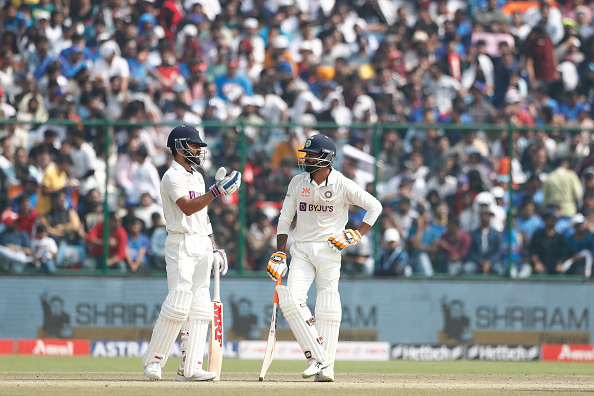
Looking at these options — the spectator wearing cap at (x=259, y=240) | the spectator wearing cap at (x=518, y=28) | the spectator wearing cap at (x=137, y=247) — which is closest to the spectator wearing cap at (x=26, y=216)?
the spectator wearing cap at (x=137, y=247)

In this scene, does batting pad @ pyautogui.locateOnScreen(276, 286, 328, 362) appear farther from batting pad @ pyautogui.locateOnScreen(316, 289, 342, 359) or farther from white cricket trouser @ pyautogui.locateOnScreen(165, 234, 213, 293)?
white cricket trouser @ pyautogui.locateOnScreen(165, 234, 213, 293)

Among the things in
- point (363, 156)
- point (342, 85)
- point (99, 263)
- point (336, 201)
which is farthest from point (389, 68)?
point (336, 201)

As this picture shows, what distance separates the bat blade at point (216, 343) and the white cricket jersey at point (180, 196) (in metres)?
0.73

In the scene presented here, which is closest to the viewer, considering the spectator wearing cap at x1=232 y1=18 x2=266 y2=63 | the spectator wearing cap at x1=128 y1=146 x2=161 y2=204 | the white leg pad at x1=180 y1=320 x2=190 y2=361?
the white leg pad at x1=180 y1=320 x2=190 y2=361

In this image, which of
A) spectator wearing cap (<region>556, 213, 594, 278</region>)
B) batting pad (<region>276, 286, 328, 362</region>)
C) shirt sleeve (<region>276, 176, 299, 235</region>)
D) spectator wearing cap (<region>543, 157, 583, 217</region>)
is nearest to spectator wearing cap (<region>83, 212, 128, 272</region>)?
shirt sleeve (<region>276, 176, 299, 235</region>)

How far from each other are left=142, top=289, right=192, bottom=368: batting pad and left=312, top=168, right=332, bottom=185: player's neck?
62.2 inches

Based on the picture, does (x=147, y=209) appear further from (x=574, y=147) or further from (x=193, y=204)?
(x=574, y=147)

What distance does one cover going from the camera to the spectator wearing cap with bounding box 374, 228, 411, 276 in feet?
45.4

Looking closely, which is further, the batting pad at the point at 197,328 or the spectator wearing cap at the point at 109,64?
the spectator wearing cap at the point at 109,64

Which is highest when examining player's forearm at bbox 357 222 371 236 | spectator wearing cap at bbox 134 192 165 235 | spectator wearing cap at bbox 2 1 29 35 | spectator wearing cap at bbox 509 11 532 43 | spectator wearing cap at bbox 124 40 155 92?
spectator wearing cap at bbox 509 11 532 43

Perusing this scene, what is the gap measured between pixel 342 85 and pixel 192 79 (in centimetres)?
Result: 247

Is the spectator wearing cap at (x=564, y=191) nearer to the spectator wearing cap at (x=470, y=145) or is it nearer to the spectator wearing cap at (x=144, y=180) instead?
the spectator wearing cap at (x=470, y=145)

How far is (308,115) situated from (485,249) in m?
3.48

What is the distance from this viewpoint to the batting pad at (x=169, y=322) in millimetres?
8266
